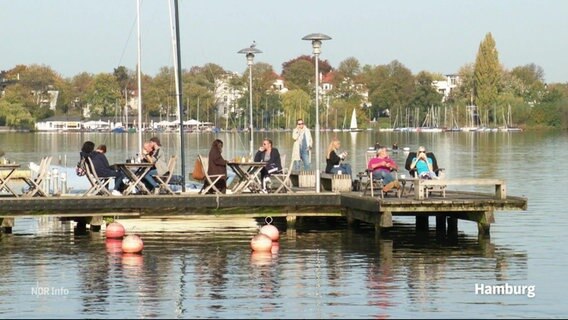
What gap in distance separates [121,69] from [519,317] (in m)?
179

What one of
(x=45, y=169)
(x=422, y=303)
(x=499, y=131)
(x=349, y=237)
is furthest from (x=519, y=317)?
(x=499, y=131)

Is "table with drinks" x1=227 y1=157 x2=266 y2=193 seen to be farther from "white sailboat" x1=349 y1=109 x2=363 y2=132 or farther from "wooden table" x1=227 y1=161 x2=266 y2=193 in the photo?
"white sailboat" x1=349 y1=109 x2=363 y2=132

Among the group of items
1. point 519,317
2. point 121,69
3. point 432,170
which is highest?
point 121,69

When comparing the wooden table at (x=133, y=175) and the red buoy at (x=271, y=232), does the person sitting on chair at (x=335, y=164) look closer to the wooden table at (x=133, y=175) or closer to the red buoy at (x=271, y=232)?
the red buoy at (x=271, y=232)

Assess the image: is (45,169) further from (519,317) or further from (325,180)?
(519,317)

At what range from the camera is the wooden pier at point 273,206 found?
26.3 metres

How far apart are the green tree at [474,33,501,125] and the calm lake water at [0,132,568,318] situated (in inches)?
6102

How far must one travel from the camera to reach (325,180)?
30.9 metres

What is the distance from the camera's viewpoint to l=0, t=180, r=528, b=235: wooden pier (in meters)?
26.3

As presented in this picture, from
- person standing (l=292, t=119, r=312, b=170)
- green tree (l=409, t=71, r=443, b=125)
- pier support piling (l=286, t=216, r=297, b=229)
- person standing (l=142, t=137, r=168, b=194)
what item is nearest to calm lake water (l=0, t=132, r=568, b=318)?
pier support piling (l=286, t=216, r=297, b=229)

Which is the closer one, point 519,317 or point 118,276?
point 519,317

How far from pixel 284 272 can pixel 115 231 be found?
573 cm

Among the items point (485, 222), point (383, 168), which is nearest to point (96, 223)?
point (383, 168)

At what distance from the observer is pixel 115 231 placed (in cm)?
2694
